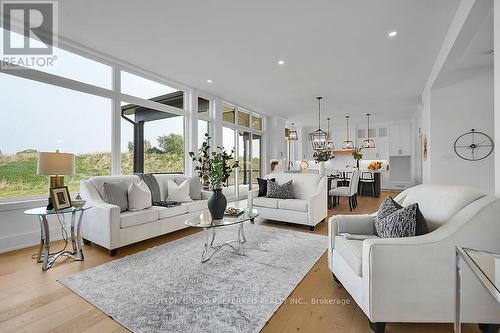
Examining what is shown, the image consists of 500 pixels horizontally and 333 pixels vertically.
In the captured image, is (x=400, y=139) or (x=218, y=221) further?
(x=400, y=139)

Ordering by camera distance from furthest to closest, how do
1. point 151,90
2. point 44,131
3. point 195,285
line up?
point 151,90 → point 44,131 → point 195,285

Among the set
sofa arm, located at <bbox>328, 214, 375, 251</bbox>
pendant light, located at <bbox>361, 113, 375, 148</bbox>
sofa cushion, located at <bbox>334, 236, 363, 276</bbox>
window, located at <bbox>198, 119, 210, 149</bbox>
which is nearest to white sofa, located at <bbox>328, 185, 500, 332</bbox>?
sofa cushion, located at <bbox>334, 236, 363, 276</bbox>

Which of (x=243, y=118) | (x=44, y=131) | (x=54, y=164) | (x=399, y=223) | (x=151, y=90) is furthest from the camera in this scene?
(x=243, y=118)

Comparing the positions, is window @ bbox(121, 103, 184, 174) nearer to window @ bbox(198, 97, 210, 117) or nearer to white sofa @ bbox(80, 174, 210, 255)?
window @ bbox(198, 97, 210, 117)

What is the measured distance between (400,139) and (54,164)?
10.6m

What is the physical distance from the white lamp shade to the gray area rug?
1.19 metres

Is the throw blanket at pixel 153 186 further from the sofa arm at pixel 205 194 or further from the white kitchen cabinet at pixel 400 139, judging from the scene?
the white kitchen cabinet at pixel 400 139

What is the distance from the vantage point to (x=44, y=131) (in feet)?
11.5

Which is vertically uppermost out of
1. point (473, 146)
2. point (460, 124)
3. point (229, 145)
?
point (460, 124)

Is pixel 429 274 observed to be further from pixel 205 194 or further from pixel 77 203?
pixel 205 194

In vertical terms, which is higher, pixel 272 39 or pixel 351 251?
pixel 272 39

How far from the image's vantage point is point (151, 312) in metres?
1.74

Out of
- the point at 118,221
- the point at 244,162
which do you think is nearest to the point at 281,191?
the point at 118,221

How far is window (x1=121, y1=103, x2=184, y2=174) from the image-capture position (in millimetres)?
4512
